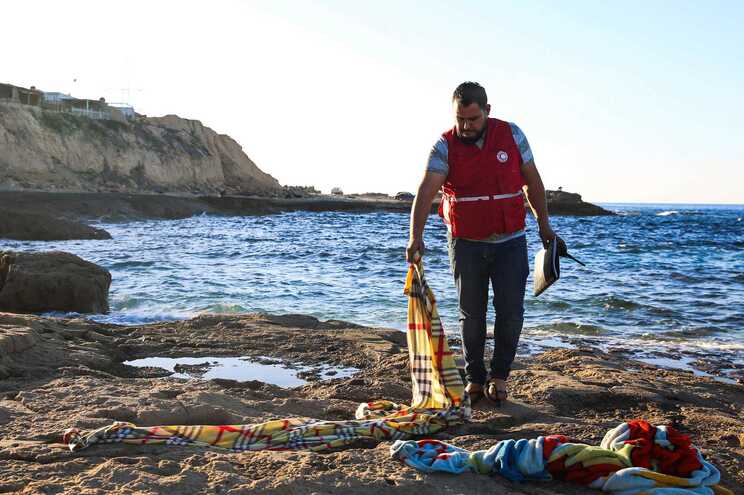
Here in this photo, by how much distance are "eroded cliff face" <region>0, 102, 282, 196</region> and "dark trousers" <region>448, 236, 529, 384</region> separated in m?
33.5

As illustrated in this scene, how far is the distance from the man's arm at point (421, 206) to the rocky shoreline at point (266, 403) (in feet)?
3.22

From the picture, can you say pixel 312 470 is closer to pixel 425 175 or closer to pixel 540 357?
pixel 425 175

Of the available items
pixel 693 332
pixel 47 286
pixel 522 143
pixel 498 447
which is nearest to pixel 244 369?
pixel 522 143

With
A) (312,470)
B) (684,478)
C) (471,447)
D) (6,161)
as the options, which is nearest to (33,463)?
(312,470)

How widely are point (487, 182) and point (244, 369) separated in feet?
7.85

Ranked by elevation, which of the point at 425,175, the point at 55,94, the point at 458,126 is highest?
the point at 55,94

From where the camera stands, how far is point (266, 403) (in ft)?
13.0

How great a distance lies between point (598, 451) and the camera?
2.80 metres

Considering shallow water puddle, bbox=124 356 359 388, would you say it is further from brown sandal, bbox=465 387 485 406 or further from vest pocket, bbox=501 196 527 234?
vest pocket, bbox=501 196 527 234

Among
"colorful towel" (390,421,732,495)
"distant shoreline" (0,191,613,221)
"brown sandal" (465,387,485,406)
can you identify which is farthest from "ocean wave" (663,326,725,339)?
"distant shoreline" (0,191,613,221)

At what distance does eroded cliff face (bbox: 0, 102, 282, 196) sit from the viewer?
132 feet

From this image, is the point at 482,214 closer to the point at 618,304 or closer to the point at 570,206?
the point at 618,304

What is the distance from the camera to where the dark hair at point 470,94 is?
3.88 metres

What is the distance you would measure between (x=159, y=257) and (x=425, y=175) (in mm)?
11538
